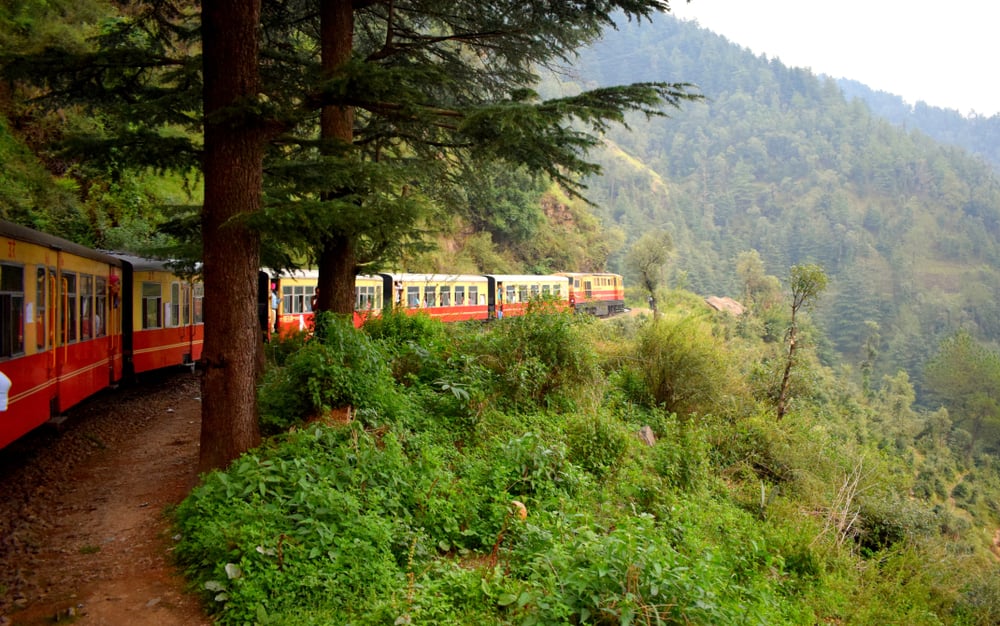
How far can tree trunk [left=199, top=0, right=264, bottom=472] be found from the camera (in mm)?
6148

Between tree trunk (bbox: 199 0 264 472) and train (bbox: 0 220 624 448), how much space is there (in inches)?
62.8

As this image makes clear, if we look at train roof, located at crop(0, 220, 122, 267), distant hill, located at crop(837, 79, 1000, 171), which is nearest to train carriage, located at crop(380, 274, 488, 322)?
train roof, located at crop(0, 220, 122, 267)

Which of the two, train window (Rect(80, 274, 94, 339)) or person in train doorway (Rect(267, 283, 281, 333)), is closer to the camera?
train window (Rect(80, 274, 94, 339))

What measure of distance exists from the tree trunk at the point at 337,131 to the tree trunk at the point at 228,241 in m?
2.30

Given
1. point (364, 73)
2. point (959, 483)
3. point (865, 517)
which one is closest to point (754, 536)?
point (865, 517)

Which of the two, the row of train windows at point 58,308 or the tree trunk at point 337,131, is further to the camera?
the tree trunk at point 337,131

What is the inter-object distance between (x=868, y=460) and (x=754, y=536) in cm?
577

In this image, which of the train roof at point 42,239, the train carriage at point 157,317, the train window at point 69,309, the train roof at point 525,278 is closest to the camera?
the train roof at point 42,239

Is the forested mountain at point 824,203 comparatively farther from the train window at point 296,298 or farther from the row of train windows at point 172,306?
the row of train windows at point 172,306

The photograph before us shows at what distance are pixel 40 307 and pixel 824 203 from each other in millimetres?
111615

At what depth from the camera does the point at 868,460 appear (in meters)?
11.7

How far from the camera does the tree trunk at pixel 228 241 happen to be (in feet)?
20.2

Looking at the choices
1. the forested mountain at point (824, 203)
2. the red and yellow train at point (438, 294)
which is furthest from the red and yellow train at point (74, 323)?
the forested mountain at point (824, 203)

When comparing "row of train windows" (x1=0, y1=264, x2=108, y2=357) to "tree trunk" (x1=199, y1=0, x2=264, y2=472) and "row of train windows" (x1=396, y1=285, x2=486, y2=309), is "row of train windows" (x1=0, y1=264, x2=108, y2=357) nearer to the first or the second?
"tree trunk" (x1=199, y1=0, x2=264, y2=472)
